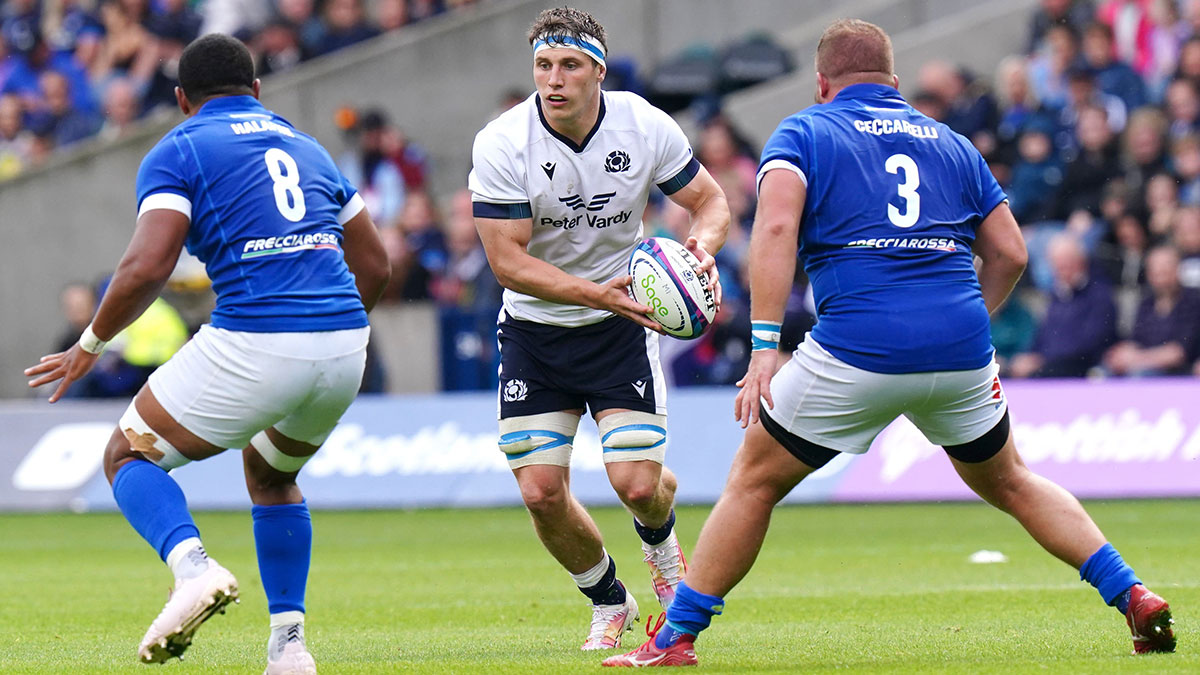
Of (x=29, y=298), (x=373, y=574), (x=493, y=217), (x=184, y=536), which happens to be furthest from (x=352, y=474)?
(x=184, y=536)

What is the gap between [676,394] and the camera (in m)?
15.6

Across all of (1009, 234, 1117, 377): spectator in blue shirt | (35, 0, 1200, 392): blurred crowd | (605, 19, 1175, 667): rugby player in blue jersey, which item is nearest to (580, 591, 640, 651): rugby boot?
(605, 19, 1175, 667): rugby player in blue jersey

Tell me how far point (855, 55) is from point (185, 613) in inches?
122

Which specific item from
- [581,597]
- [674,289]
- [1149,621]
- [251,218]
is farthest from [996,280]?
[581,597]

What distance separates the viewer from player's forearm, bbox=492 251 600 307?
6.85m

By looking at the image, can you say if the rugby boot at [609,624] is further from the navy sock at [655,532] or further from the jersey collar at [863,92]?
the jersey collar at [863,92]

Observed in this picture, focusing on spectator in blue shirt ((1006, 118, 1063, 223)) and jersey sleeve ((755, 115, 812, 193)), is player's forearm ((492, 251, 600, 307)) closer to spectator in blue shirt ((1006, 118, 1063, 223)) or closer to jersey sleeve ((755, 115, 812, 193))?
jersey sleeve ((755, 115, 812, 193))

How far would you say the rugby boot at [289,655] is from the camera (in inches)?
246

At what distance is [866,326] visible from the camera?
6094 mm

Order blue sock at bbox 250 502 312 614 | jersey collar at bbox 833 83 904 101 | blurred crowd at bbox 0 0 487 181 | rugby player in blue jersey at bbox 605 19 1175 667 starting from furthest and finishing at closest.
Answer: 1. blurred crowd at bbox 0 0 487 181
2. blue sock at bbox 250 502 312 614
3. jersey collar at bbox 833 83 904 101
4. rugby player in blue jersey at bbox 605 19 1175 667

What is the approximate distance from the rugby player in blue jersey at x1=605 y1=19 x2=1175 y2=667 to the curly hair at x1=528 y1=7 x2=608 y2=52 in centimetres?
114

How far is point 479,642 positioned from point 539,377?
3.84 ft

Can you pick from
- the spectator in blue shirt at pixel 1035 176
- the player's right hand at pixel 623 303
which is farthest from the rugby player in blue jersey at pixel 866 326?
the spectator in blue shirt at pixel 1035 176

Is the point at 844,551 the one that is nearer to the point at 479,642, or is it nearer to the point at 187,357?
the point at 479,642
